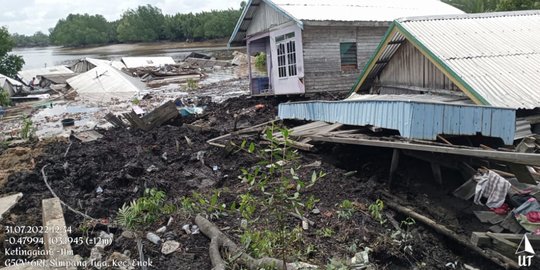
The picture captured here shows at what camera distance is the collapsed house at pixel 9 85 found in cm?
2741

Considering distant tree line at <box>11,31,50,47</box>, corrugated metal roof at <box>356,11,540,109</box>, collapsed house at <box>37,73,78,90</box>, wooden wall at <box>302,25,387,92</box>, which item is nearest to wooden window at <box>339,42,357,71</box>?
wooden wall at <box>302,25,387,92</box>

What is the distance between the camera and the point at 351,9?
580 inches

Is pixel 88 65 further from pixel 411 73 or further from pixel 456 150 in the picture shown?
pixel 456 150

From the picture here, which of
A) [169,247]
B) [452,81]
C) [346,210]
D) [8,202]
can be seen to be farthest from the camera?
[452,81]

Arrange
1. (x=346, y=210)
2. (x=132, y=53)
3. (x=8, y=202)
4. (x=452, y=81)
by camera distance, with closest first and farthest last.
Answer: (x=346, y=210)
(x=8, y=202)
(x=452, y=81)
(x=132, y=53)

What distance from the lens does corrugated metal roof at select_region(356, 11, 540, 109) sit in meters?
6.64

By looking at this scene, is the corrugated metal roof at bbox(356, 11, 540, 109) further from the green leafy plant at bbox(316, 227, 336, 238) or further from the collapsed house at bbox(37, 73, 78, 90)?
the collapsed house at bbox(37, 73, 78, 90)

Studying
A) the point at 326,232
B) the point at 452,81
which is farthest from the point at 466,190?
the point at 326,232

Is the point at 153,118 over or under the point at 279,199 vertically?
under

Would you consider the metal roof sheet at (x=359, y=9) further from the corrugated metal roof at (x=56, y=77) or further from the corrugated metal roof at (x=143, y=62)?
the corrugated metal roof at (x=143, y=62)

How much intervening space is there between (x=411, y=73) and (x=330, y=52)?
536 centimetres

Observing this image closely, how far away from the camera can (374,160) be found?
7172mm

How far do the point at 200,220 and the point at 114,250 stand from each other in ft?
3.44

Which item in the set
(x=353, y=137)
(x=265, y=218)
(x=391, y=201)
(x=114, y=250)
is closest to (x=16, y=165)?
(x=114, y=250)
